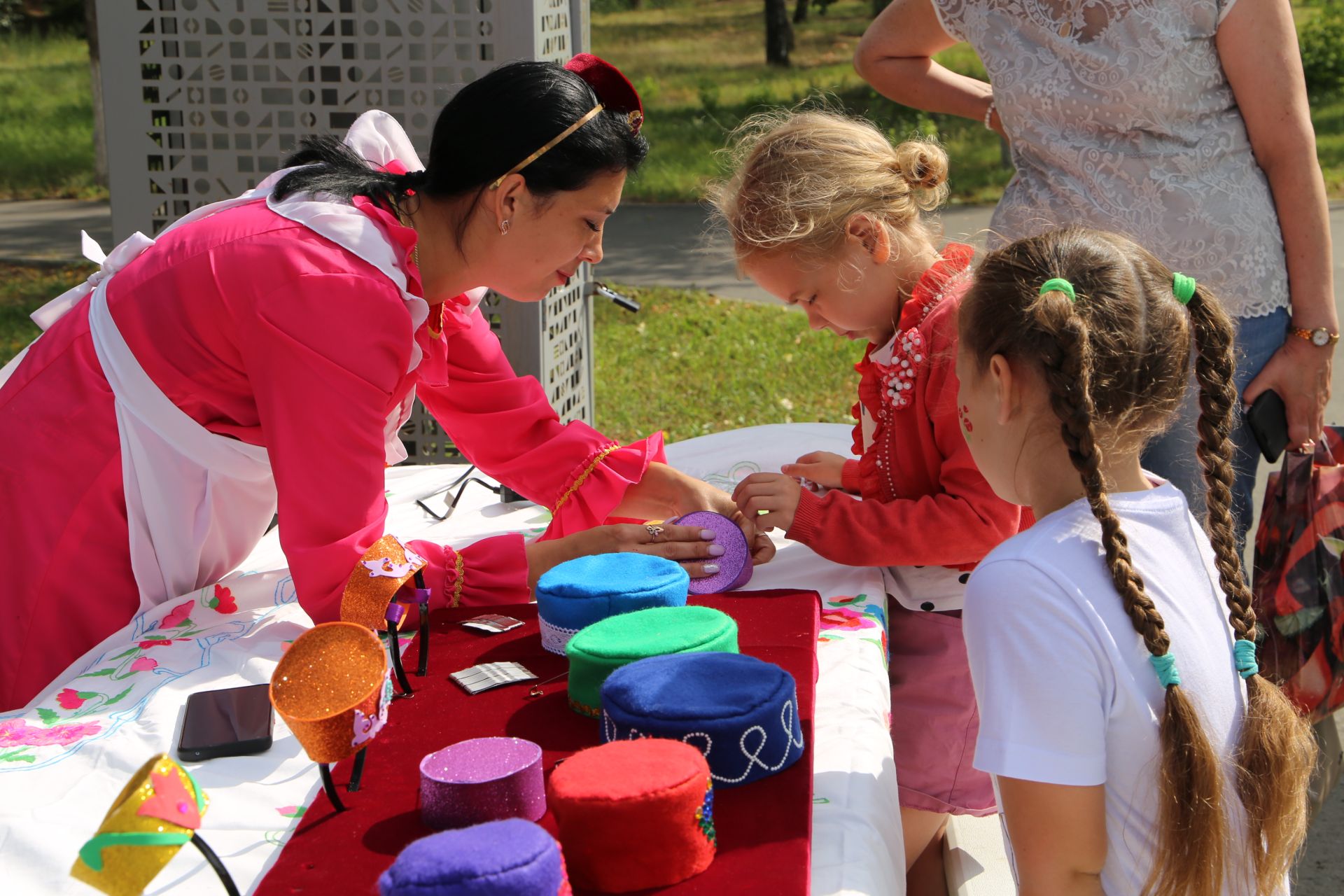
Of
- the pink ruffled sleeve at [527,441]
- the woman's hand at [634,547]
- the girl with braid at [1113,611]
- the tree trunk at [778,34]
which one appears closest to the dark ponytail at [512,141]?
the pink ruffled sleeve at [527,441]

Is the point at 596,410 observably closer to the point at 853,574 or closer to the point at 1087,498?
the point at 853,574

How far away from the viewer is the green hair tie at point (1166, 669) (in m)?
1.27

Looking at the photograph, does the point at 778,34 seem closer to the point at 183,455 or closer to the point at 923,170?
the point at 923,170

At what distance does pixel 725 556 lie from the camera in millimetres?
1995

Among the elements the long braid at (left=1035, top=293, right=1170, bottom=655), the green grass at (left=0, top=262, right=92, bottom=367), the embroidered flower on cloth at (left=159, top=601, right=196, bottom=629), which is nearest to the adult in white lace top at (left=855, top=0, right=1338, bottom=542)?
the long braid at (left=1035, top=293, right=1170, bottom=655)

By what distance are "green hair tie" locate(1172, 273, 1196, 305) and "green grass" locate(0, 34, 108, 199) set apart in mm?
11231

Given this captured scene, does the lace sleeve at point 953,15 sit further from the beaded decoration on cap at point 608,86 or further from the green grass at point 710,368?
the green grass at point 710,368

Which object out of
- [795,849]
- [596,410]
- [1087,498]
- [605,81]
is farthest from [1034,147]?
[596,410]

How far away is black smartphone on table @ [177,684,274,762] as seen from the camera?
4.91ft

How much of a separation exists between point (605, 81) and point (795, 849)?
130cm

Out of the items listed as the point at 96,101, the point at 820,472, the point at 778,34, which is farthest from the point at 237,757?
the point at 778,34

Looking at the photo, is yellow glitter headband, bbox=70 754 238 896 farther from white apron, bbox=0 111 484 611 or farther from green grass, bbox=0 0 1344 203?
green grass, bbox=0 0 1344 203

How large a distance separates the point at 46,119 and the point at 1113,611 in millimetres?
15861

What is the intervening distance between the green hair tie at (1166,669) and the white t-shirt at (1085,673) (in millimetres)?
23
